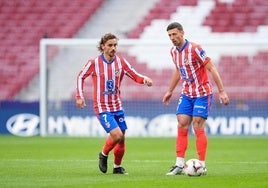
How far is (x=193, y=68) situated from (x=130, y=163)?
2.66 meters

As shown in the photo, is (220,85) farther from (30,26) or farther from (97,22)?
(30,26)

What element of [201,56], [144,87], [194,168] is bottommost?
[194,168]

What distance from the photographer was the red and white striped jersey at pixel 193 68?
1164 centimetres

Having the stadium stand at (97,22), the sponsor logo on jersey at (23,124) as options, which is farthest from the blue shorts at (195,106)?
the stadium stand at (97,22)

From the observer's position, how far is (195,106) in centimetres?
1157

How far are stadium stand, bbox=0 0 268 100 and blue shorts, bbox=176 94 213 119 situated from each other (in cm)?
1305

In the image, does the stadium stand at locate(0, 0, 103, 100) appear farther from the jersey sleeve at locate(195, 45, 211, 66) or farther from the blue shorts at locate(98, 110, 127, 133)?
the jersey sleeve at locate(195, 45, 211, 66)

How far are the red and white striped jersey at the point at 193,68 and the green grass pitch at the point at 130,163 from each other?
1.15 m

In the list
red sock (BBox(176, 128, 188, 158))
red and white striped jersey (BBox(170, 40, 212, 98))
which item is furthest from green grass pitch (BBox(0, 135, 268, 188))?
red and white striped jersey (BBox(170, 40, 212, 98))

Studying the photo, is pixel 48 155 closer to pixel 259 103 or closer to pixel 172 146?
pixel 172 146

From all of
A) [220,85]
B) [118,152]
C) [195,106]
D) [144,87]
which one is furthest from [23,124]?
[220,85]

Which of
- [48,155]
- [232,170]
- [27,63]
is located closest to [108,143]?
[232,170]

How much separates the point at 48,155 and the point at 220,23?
1214cm

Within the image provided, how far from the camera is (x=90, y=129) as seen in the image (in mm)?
22875
